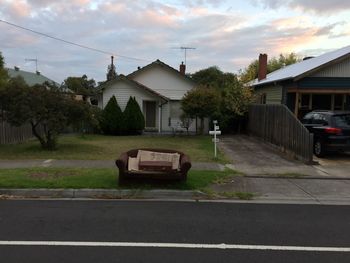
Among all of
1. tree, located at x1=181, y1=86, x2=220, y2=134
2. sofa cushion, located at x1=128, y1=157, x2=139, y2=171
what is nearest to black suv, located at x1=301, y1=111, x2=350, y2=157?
sofa cushion, located at x1=128, y1=157, x2=139, y2=171

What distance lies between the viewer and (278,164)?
591 inches

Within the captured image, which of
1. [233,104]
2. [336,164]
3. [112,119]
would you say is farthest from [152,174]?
[233,104]

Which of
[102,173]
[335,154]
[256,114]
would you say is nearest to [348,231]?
[102,173]

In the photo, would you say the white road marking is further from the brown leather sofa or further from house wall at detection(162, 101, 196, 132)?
house wall at detection(162, 101, 196, 132)

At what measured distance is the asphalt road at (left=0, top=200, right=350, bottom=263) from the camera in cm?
598

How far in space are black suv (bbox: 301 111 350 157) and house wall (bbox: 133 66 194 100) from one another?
1593 centimetres

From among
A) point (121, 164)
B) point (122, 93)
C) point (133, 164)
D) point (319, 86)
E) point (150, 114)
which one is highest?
point (319, 86)

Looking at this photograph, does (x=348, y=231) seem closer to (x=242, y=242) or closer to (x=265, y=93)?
(x=242, y=242)

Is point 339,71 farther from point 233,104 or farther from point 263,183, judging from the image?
point 263,183

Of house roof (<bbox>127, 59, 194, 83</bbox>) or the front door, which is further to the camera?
house roof (<bbox>127, 59, 194, 83</bbox>)

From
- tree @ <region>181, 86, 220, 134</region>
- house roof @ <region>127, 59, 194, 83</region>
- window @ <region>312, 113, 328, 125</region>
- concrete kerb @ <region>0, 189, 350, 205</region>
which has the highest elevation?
house roof @ <region>127, 59, 194, 83</region>

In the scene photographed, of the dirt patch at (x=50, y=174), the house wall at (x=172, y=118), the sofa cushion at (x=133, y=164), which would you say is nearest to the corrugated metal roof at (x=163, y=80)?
the house wall at (x=172, y=118)

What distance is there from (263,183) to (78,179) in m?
4.27

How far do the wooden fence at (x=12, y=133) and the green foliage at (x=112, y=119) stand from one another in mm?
5326
